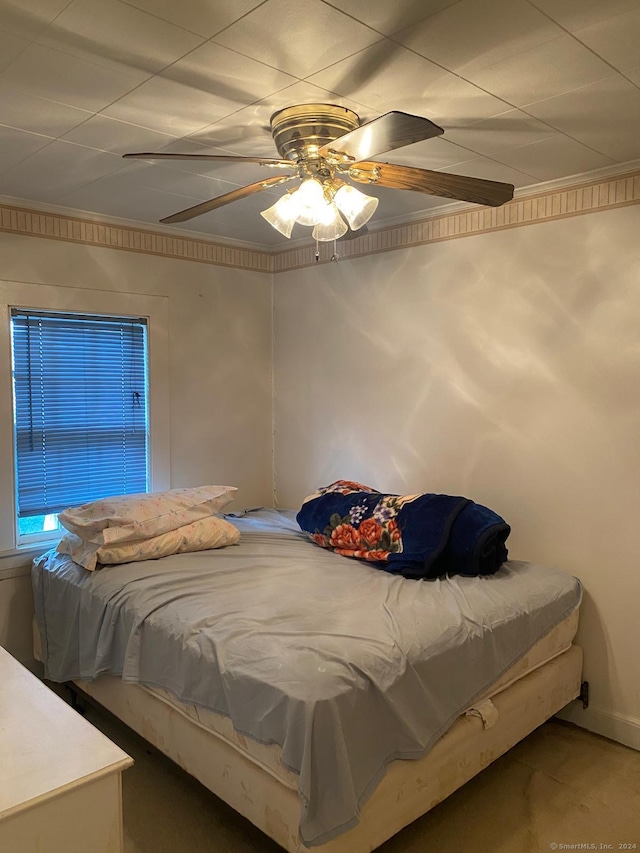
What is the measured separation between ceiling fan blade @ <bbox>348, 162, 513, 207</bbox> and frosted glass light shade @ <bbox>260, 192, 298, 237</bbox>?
0.20 meters

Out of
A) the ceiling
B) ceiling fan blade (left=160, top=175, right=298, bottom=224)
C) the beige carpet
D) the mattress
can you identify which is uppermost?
the ceiling

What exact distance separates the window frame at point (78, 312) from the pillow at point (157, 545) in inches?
11.7

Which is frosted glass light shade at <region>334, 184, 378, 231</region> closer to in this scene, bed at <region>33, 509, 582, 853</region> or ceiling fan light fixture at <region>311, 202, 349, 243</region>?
ceiling fan light fixture at <region>311, 202, 349, 243</region>

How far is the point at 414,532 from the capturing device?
2719 millimetres

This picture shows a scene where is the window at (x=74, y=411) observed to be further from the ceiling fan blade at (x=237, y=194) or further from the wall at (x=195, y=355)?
the ceiling fan blade at (x=237, y=194)

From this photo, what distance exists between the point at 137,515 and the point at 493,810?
1786mm

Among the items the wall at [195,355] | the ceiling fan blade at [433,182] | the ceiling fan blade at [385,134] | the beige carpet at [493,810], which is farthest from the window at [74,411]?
the ceiling fan blade at [385,134]

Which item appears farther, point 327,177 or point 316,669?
point 327,177

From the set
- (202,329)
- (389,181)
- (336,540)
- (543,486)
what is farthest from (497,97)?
(202,329)

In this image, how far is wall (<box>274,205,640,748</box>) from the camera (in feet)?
8.85

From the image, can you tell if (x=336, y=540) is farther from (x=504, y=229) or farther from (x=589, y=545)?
(x=504, y=229)

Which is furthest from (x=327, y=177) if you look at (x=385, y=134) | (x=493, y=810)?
(x=493, y=810)

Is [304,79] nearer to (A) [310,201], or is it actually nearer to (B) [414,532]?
(A) [310,201]

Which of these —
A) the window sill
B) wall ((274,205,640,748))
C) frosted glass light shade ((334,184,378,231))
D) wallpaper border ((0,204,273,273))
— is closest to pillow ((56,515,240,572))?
the window sill
